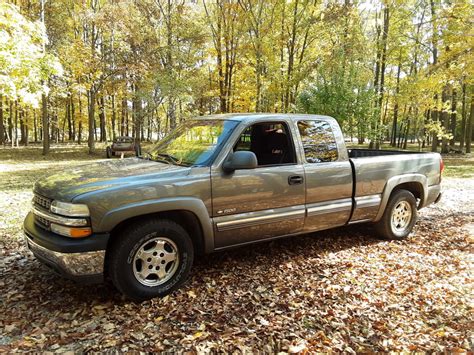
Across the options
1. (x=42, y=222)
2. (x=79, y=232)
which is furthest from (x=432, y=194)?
(x=42, y=222)

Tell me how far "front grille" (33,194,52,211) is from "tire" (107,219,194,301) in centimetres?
79

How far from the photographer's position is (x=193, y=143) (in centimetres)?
432

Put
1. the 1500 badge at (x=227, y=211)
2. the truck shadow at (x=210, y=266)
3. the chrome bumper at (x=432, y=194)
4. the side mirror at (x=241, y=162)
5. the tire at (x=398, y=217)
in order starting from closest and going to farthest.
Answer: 1. the truck shadow at (x=210, y=266)
2. the side mirror at (x=241, y=162)
3. the 1500 badge at (x=227, y=211)
4. the tire at (x=398, y=217)
5. the chrome bumper at (x=432, y=194)

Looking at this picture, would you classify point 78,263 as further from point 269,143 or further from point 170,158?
point 269,143

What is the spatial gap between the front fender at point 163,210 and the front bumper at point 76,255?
169 millimetres

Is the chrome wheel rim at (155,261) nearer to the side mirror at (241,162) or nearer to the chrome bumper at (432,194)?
the side mirror at (241,162)

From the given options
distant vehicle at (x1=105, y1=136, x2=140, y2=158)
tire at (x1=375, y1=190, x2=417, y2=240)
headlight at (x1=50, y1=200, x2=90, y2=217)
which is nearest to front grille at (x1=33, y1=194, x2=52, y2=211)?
headlight at (x1=50, y1=200, x2=90, y2=217)

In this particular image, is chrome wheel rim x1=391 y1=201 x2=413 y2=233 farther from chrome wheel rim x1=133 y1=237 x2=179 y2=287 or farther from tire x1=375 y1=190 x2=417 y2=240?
chrome wheel rim x1=133 y1=237 x2=179 y2=287

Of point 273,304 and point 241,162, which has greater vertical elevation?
point 241,162

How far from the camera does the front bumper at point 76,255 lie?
10.1 ft

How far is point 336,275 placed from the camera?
4.23 meters

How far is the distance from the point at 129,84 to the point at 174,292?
18.9m

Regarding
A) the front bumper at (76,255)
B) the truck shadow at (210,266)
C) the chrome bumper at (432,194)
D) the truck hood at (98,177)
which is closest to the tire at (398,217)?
the truck shadow at (210,266)

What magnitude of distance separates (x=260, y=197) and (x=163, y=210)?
119cm
